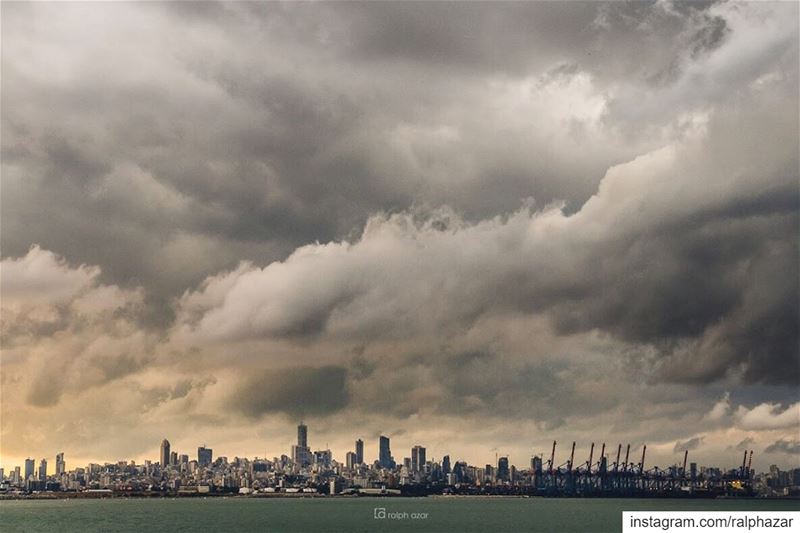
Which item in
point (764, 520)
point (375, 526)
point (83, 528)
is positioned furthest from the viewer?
point (375, 526)

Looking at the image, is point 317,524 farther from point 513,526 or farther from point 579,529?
point 579,529

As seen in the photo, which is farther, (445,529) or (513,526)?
(513,526)

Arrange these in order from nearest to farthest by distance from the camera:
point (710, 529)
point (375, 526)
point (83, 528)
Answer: point (710, 529) → point (83, 528) → point (375, 526)

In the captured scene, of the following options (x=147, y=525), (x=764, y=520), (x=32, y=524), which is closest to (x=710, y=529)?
(x=764, y=520)

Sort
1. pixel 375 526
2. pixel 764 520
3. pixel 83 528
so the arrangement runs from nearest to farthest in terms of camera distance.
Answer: pixel 764 520, pixel 83 528, pixel 375 526

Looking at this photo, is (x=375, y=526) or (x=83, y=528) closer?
(x=83, y=528)

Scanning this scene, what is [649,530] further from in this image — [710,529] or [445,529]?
[445,529]

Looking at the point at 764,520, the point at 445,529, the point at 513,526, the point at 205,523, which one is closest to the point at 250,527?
the point at 205,523

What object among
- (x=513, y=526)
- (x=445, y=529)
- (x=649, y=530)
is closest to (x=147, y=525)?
(x=445, y=529)

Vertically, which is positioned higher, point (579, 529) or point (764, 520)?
point (764, 520)
